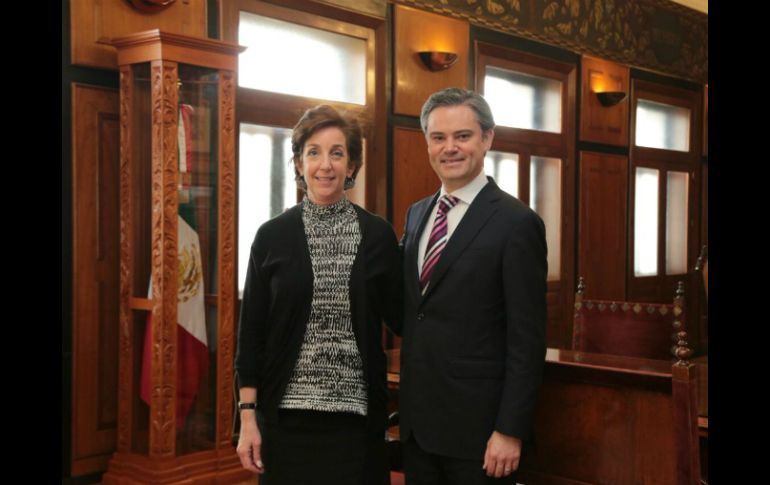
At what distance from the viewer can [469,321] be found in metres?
2.08

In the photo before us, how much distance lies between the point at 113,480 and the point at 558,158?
5088 millimetres

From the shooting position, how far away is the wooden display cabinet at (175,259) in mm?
4105

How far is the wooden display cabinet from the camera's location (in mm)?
4105

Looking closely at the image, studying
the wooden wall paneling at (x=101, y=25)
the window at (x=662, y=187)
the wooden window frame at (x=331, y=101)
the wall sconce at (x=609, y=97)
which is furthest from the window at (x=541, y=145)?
the wooden wall paneling at (x=101, y=25)

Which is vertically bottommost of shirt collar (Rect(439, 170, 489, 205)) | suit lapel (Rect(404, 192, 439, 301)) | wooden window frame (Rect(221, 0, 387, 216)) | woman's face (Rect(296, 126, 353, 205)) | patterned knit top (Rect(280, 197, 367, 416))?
patterned knit top (Rect(280, 197, 367, 416))

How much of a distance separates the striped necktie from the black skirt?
16.1 inches

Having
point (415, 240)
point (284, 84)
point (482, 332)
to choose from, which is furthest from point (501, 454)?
point (284, 84)

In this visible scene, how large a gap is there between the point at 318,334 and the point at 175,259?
7.02ft

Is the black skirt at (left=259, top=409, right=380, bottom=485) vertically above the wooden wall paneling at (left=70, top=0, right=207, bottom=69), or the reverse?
the wooden wall paneling at (left=70, top=0, right=207, bottom=69)

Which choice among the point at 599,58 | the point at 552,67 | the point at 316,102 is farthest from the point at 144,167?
the point at 599,58

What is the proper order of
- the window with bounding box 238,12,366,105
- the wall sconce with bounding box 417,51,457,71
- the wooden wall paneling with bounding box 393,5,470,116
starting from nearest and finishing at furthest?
the window with bounding box 238,12,366,105 < the wooden wall paneling with bounding box 393,5,470,116 < the wall sconce with bounding box 417,51,457,71

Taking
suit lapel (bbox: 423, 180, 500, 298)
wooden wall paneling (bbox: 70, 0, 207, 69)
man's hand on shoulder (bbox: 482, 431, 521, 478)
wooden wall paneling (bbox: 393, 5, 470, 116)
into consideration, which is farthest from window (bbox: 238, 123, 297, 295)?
man's hand on shoulder (bbox: 482, 431, 521, 478)

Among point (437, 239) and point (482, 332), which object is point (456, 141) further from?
point (482, 332)

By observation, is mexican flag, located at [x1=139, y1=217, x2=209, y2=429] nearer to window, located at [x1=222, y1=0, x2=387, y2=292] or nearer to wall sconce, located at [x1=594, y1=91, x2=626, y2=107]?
window, located at [x1=222, y1=0, x2=387, y2=292]
